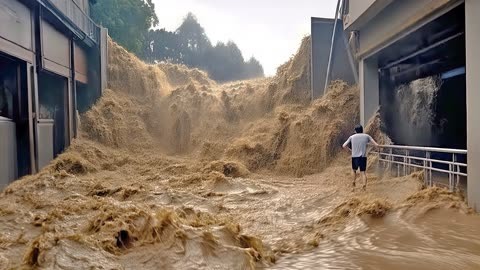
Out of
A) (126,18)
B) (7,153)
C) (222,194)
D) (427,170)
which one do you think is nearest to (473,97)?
(427,170)

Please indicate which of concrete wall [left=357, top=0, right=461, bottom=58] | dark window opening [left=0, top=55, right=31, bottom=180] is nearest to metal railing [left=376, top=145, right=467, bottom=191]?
concrete wall [left=357, top=0, right=461, bottom=58]

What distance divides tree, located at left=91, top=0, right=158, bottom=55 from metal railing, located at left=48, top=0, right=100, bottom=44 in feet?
28.0

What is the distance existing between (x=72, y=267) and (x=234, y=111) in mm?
13653

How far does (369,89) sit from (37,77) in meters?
9.82

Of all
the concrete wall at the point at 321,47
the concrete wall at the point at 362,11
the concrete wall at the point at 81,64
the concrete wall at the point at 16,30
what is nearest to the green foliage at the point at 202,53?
the concrete wall at the point at 81,64

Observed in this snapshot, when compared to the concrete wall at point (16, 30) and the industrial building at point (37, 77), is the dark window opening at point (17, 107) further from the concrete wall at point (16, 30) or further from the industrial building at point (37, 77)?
the concrete wall at point (16, 30)

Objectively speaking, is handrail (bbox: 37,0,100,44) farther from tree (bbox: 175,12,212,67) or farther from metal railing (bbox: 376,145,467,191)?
tree (bbox: 175,12,212,67)

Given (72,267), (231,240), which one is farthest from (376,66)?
(72,267)

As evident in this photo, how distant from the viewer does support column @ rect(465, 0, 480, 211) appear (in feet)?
21.5

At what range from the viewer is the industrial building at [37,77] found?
10516 millimetres

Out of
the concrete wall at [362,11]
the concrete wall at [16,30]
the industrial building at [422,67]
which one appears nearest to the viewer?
the industrial building at [422,67]

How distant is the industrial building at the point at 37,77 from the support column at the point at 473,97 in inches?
374

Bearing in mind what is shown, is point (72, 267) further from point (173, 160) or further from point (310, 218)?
point (173, 160)

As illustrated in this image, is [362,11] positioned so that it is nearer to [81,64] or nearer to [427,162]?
[427,162]
